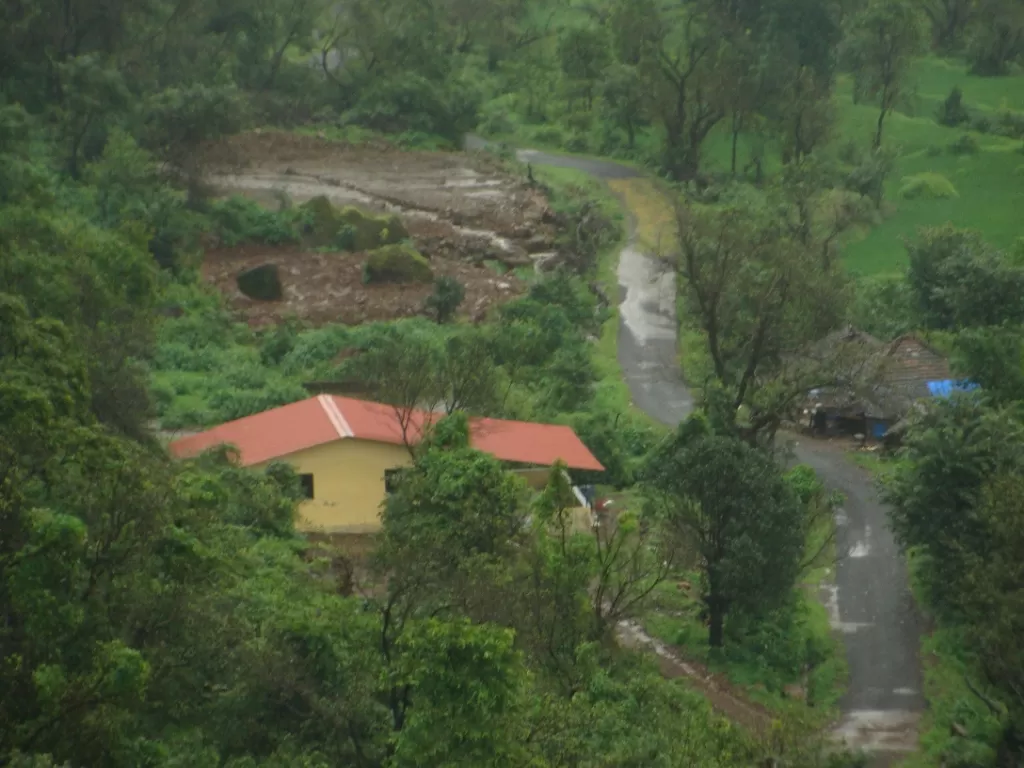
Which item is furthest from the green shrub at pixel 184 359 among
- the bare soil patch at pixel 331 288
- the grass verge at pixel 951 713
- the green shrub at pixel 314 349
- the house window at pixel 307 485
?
the grass verge at pixel 951 713

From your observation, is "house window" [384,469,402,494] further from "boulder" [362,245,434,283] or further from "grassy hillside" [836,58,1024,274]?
"grassy hillside" [836,58,1024,274]

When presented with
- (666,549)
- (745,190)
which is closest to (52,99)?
(745,190)

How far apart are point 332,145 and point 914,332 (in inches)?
1159

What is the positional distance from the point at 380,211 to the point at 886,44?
877 inches

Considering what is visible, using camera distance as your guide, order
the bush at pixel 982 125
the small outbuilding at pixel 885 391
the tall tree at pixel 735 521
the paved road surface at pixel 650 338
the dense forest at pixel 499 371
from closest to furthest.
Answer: the dense forest at pixel 499 371
the tall tree at pixel 735 521
the small outbuilding at pixel 885 391
the paved road surface at pixel 650 338
the bush at pixel 982 125

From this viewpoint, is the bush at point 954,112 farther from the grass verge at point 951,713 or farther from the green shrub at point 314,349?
the grass verge at point 951,713

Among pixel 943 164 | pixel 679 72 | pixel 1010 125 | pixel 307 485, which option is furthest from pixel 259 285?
pixel 1010 125

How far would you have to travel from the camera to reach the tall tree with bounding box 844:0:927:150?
2224 inches

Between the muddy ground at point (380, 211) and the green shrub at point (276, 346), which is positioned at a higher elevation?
the muddy ground at point (380, 211)

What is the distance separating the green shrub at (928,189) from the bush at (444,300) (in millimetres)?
22233

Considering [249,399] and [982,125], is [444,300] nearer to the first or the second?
[249,399]

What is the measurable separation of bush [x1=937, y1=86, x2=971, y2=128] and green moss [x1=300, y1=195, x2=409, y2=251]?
2882 cm

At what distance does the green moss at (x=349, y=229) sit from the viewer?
153ft

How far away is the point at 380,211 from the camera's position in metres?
51.1
